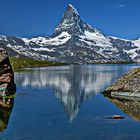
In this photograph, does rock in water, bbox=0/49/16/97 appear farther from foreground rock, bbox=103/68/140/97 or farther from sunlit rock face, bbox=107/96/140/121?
foreground rock, bbox=103/68/140/97

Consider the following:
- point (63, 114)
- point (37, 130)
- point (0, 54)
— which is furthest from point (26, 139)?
point (0, 54)

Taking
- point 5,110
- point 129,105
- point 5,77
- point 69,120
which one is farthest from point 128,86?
point 69,120

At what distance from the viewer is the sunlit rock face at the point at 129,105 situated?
64.0 metres

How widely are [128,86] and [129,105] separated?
16.9 m

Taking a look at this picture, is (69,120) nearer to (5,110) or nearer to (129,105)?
(5,110)

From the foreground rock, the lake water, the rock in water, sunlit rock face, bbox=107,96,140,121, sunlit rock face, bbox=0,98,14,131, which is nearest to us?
the lake water

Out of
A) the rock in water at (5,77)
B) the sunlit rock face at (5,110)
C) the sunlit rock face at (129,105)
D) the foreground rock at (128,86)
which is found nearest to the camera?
the sunlit rock face at (5,110)

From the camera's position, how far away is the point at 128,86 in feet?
296

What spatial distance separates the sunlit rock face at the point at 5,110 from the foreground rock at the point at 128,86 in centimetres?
2629

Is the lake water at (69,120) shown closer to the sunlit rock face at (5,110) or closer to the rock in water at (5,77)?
the sunlit rock face at (5,110)

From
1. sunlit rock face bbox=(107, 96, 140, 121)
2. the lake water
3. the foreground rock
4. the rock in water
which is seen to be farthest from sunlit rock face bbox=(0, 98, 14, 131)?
the foreground rock

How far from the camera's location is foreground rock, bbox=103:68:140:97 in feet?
287

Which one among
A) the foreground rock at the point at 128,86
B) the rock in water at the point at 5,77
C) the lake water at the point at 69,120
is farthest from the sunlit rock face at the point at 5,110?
the foreground rock at the point at 128,86

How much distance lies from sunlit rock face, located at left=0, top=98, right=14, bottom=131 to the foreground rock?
2629 centimetres
